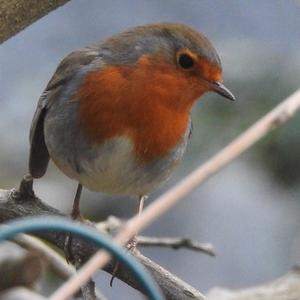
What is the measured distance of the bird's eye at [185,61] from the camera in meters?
2.55

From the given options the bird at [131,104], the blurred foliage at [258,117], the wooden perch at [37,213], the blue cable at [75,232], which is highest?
the blurred foliage at [258,117]

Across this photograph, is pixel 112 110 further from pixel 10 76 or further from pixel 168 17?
pixel 168 17

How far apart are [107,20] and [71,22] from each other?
0.60 feet

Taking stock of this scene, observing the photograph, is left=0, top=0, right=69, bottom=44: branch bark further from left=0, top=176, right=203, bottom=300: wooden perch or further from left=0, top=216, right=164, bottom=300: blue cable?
left=0, top=216, right=164, bottom=300: blue cable

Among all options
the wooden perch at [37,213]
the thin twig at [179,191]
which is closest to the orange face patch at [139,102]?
the wooden perch at [37,213]

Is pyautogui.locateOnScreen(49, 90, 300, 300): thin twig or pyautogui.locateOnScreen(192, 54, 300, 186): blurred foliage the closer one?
pyautogui.locateOnScreen(49, 90, 300, 300): thin twig

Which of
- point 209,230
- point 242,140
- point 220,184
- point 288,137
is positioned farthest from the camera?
point 209,230

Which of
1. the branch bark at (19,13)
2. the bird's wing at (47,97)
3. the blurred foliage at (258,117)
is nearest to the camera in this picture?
the branch bark at (19,13)

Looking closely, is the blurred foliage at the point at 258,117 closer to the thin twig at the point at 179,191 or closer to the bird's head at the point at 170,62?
the bird's head at the point at 170,62

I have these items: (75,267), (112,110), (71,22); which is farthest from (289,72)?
(71,22)

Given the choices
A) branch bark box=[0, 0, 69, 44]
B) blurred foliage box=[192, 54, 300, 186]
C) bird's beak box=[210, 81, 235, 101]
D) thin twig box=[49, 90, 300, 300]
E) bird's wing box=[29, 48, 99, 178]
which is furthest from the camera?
blurred foliage box=[192, 54, 300, 186]

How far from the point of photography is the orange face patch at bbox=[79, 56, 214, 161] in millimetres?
2586

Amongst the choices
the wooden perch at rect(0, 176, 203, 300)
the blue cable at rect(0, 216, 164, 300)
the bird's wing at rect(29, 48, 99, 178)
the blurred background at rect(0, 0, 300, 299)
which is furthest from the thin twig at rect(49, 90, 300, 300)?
the blurred background at rect(0, 0, 300, 299)

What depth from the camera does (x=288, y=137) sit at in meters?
3.20
